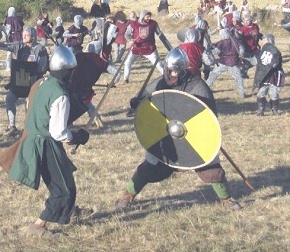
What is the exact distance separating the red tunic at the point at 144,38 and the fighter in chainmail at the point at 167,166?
27.5ft

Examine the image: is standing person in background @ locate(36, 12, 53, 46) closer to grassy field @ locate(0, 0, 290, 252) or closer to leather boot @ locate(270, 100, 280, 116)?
leather boot @ locate(270, 100, 280, 116)

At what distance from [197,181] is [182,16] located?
25.9 meters

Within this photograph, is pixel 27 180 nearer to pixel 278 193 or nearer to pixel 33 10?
pixel 278 193

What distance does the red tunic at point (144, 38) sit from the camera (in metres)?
15.3

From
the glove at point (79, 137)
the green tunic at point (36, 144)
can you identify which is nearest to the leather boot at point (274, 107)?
the green tunic at point (36, 144)

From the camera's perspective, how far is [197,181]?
8.22 meters

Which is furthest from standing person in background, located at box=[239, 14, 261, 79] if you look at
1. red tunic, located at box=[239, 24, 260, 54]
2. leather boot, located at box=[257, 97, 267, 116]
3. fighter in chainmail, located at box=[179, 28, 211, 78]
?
fighter in chainmail, located at box=[179, 28, 211, 78]

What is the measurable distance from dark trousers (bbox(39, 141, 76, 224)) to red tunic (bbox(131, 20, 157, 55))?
9321 millimetres

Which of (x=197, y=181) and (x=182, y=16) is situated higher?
(x=197, y=181)

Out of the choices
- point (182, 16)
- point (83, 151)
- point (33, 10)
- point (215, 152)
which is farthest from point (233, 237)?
point (33, 10)

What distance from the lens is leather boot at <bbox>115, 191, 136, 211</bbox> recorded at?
23.4 feet

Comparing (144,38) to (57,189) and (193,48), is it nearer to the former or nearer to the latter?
(193,48)

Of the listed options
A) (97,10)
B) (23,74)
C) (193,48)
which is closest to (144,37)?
(193,48)

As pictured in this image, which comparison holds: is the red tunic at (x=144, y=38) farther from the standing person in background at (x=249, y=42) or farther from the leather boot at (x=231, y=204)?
the leather boot at (x=231, y=204)
